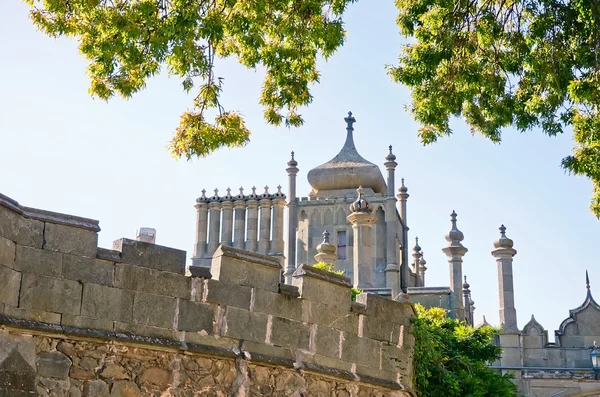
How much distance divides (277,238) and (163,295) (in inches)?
1491

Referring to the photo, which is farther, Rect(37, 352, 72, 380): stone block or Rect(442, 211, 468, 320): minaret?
Rect(442, 211, 468, 320): minaret

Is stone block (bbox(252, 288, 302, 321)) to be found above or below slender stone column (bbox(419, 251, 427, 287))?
below

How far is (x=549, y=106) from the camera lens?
12.7 m

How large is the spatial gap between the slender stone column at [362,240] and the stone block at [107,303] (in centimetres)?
1162

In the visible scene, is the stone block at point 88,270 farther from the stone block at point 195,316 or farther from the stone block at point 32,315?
the stone block at point 195,316

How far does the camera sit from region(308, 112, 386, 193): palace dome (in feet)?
137

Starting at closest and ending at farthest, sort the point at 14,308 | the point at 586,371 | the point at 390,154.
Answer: the point at 14,308
the point at 586,371
the point at 390,154

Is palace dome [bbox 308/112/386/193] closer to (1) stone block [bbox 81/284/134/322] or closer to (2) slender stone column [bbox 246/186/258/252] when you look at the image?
(2) slender stone column [bbox 246/186/258/252]

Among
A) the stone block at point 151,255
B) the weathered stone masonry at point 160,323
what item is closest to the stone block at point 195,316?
the weathered stone masonry at point 160,323

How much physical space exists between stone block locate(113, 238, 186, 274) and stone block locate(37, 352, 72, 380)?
106 cm

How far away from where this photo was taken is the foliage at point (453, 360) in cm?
1270

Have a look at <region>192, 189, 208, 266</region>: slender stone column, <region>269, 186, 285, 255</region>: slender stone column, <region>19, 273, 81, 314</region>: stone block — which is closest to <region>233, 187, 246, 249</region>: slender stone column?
<region>192, 189, 208, 266</region>: slender stone column

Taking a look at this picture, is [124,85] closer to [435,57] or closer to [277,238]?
[435,57]

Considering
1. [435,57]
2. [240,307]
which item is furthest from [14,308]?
[435,57]
